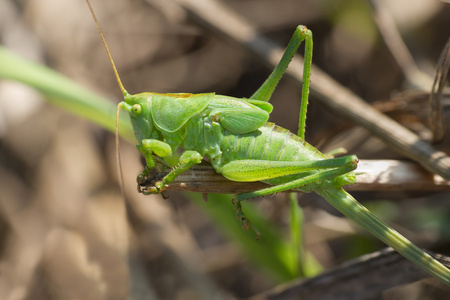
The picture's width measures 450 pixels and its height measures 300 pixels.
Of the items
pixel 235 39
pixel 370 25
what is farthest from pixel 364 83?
pixel 235 39

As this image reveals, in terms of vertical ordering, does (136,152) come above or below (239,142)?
above

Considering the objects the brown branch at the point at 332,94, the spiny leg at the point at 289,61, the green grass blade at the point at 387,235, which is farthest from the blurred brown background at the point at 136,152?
the green grass blade at the point at 387,235

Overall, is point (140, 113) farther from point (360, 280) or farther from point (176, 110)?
point (360, 280)

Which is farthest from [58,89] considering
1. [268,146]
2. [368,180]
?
[368,180]

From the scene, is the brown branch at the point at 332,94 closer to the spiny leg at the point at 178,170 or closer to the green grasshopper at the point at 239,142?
the green grasshopper at the point at 239,142

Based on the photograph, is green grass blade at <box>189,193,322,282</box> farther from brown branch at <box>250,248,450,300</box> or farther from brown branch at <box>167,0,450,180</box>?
brown branch at <box>167,0,450,180</box>

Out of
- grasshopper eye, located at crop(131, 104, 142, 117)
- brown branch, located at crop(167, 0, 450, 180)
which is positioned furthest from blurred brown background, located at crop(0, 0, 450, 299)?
grasshopper eye, located at crop(131, 104, 142, 117)

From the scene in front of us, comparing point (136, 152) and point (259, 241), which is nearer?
point (259, 241)
